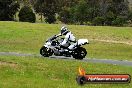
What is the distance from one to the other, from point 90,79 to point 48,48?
1300cm

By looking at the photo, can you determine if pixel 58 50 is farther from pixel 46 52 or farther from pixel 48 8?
pixel 48 8

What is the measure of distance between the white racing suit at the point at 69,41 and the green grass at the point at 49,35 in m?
8.64

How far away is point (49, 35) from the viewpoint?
47.2 metres

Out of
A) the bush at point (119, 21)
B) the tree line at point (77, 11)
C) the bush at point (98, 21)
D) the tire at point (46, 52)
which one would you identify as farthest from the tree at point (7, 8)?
the tire at point (46, 52)

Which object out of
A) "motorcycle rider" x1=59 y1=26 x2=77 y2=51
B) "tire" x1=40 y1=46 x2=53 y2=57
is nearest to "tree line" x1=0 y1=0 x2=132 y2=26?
"tire" x1=40 y1=46 x2=53 y2=57

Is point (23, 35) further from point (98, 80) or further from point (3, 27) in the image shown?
point (98, 80)

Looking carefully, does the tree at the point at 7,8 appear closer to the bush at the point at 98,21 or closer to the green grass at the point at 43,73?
the bush at the point at 98,21

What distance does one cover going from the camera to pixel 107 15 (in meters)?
76.9

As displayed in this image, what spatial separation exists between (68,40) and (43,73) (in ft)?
26.9

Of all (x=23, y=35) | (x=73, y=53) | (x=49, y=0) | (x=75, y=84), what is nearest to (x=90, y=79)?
(x=75, y=84)

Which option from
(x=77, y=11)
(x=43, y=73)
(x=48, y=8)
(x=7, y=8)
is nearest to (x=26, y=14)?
(x=7, y=8)

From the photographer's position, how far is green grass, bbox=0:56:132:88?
16641 mm

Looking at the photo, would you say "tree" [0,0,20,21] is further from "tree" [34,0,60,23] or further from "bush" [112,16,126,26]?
"bush" [112,16,126,26]

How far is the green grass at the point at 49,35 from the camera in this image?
37.8 metres
